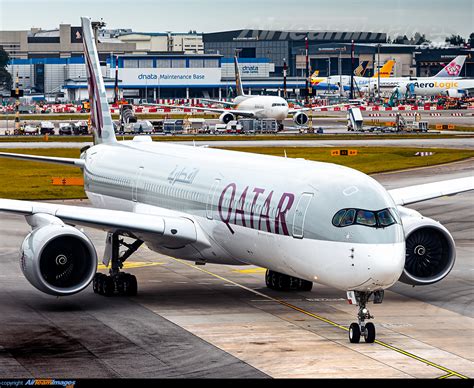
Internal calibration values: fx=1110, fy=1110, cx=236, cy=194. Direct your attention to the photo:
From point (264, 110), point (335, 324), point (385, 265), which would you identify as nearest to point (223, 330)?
point (335, 324)

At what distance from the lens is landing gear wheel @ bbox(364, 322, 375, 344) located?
29.9 metres

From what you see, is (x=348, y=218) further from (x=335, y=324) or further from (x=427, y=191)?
(x=427, y=191)

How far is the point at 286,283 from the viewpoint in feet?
128

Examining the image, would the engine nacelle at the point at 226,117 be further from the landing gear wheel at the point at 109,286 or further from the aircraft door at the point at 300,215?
the aircraft door at the point at 300,215

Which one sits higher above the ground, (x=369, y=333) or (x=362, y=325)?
(x=362, y=325)

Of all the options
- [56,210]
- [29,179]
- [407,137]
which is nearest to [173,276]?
[56,210]

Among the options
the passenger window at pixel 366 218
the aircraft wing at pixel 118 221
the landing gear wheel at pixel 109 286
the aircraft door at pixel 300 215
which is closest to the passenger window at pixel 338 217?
the passenger window at pixel 366 218

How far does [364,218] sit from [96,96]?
23603 millimetres

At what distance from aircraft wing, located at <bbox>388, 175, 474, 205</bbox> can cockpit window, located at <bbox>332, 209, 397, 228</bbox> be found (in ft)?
33.8

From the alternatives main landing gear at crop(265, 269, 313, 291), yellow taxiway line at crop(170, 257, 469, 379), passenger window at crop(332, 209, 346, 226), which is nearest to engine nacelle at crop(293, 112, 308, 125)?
yellow taxiway line at crop(170, 257, 469, 379)

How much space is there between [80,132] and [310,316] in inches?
4463

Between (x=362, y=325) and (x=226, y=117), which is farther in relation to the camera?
(x=226, y=117)

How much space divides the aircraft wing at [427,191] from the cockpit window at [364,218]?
33.8 feet

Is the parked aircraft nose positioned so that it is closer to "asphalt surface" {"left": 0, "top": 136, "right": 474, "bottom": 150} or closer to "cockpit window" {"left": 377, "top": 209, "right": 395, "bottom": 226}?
"asphalt surface" {"left": 0, "top": 136, "right": 474, "bottom": 150}
